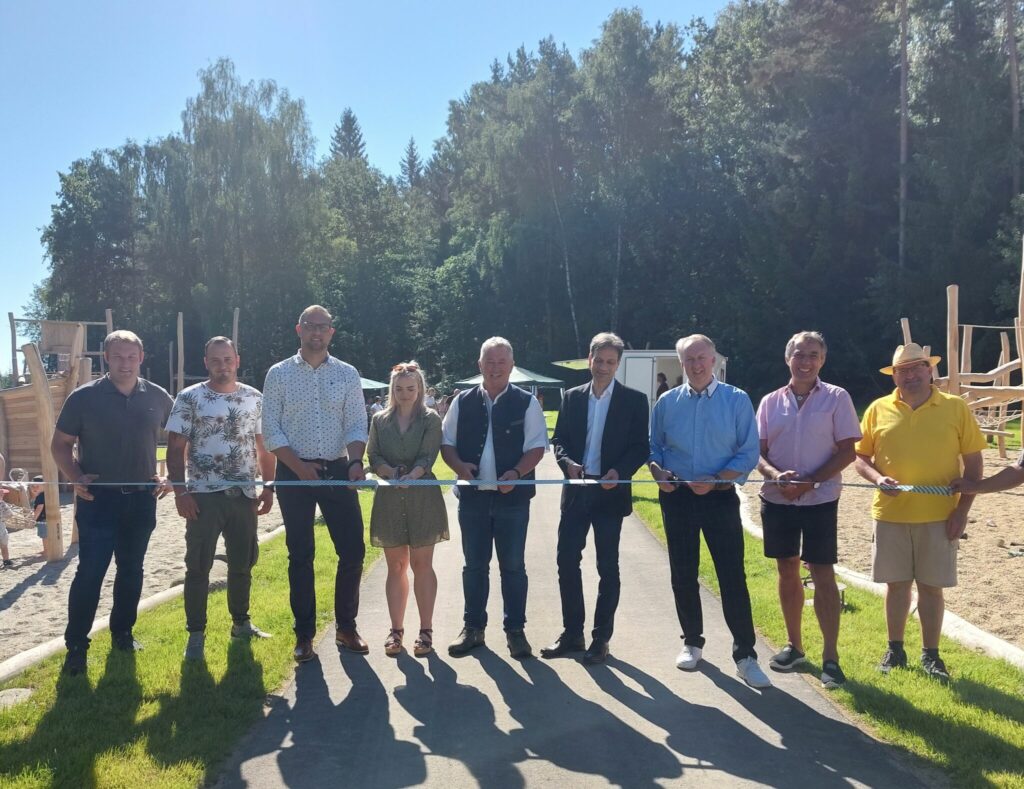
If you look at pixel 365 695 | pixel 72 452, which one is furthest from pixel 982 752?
pixel 72 452

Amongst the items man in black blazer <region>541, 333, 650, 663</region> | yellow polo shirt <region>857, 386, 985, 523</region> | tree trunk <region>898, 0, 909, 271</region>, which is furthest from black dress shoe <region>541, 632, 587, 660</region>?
tree trunk <region>898, 0, 909, 271</region>

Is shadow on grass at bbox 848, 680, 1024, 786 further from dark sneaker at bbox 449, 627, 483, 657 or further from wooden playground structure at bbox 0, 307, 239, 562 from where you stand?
wooden playground structure at bbox 0, 307, 239, 562

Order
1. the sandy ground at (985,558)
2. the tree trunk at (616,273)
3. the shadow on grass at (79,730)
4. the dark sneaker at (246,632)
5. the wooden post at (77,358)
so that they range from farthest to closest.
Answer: the tree trunk at (616,273) → the wooden post at (77,358) → the sandy ground at (985,558) → the dark sneaker at (246,632) → the shadow on grass at (79,730)

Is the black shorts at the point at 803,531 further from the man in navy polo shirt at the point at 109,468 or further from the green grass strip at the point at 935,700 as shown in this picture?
the man in navy polo shirt at the point at 109,468

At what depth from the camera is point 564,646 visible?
575 cm

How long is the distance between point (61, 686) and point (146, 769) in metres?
1.46

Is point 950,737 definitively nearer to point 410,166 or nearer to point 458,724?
point 458,724

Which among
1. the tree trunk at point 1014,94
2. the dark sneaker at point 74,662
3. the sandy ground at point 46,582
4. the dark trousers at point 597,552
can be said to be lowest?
the sandy ground at point 46,582

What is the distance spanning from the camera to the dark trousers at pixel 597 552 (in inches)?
222

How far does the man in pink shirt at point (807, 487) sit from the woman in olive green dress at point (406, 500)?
2121 millimetres

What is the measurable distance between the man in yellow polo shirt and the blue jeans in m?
2.18

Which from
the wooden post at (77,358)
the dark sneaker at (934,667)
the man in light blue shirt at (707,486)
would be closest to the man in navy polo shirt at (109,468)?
the man in light blue shirt at (707,486)

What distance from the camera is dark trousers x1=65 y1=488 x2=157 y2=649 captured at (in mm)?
5395

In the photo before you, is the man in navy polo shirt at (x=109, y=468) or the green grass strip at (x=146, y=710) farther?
the man in navy polo shirt at (x=109, y=468)
